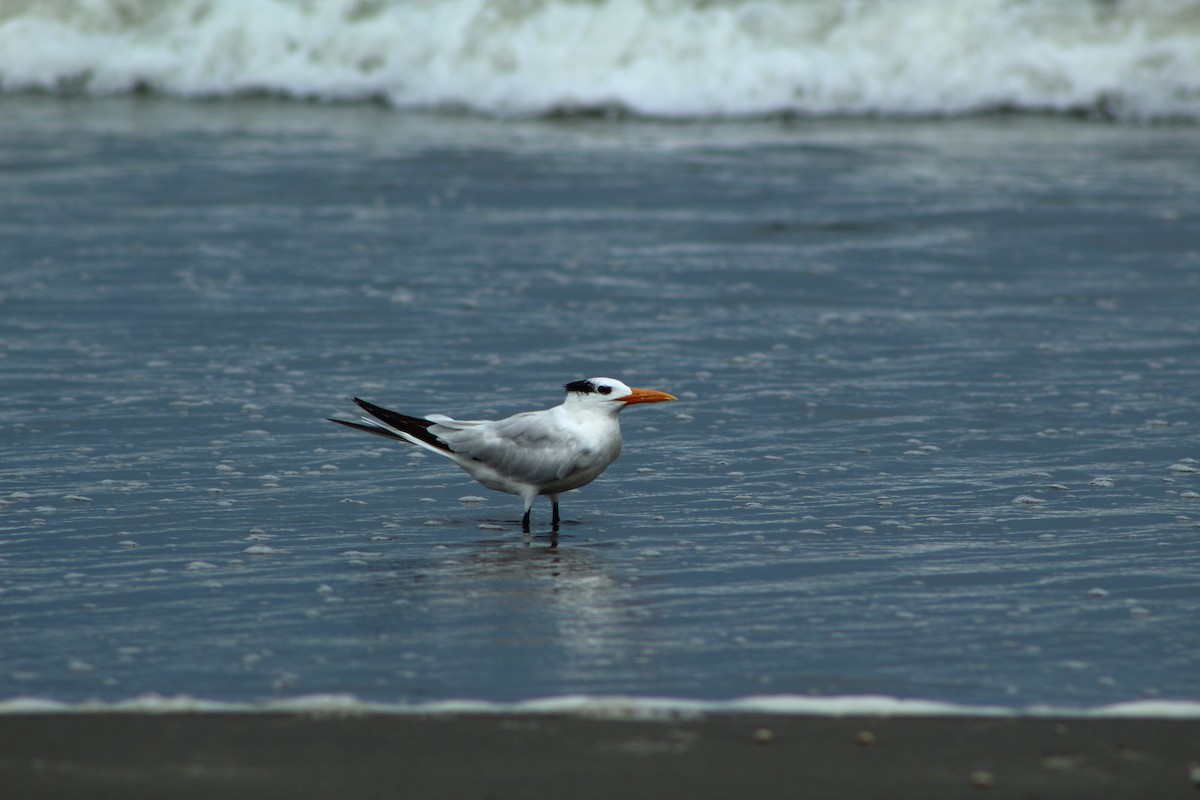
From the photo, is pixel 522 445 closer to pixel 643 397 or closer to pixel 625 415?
pixel 643 397

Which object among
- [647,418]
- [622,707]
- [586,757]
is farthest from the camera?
[647,418]

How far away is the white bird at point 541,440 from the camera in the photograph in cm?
761

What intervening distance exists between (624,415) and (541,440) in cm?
235

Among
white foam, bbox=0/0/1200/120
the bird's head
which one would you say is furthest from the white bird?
white foam, bbox=0/0/1200/120

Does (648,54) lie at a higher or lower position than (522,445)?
higher

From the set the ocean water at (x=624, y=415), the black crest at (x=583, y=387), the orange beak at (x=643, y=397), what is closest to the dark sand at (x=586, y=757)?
the ocean water at (x=624, y=415)

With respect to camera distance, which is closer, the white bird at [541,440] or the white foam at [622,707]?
the white foam at [622,707]

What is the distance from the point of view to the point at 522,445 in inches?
303

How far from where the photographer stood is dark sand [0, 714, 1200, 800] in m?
4.45

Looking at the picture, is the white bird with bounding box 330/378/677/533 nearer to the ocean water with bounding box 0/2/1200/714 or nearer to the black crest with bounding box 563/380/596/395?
the black crest with bounding box 563/380/596/395

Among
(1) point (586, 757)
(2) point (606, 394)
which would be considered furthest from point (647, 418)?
(1) point (586, 757)

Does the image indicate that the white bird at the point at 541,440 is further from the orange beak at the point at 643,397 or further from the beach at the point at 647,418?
the beach at the point at 647,418

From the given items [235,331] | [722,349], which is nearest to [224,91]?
[235,331]

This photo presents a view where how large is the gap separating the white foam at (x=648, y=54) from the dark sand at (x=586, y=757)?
17021 mm
